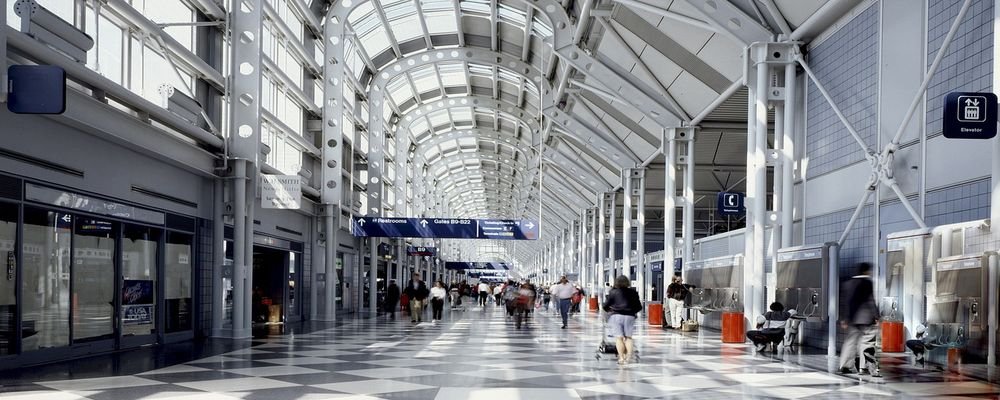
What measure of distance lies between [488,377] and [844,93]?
354 inches

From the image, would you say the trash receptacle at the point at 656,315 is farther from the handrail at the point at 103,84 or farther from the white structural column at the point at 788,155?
the handrail at the point at 103,84

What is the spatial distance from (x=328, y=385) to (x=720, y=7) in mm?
11444

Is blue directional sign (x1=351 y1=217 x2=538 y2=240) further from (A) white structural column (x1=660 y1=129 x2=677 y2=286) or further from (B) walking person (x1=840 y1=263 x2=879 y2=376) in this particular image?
(B) walking person (x1=840 y1=263 x2=879 y2=376)

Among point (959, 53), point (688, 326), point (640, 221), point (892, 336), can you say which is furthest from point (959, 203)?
point (640, 221)

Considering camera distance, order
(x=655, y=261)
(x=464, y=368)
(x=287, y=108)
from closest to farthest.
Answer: (x=464, y=368)
(x=287, y=108)
(x=655, y=261)

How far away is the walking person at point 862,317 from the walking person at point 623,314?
310cm

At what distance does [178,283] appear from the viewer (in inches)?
741

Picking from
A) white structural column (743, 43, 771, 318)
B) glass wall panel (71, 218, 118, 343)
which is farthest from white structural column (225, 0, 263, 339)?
white structural column (743, 43, 771, 318)

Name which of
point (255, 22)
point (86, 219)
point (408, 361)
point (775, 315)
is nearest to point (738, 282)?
point (775, 315)

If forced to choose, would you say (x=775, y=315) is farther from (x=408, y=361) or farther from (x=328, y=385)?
(x=328, y=385)

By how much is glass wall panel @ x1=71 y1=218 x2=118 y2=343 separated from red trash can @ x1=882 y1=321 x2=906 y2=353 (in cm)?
1250

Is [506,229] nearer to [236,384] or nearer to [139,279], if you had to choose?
[139,279]

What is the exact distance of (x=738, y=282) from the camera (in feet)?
69.9

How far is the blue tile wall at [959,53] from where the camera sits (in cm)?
1220
